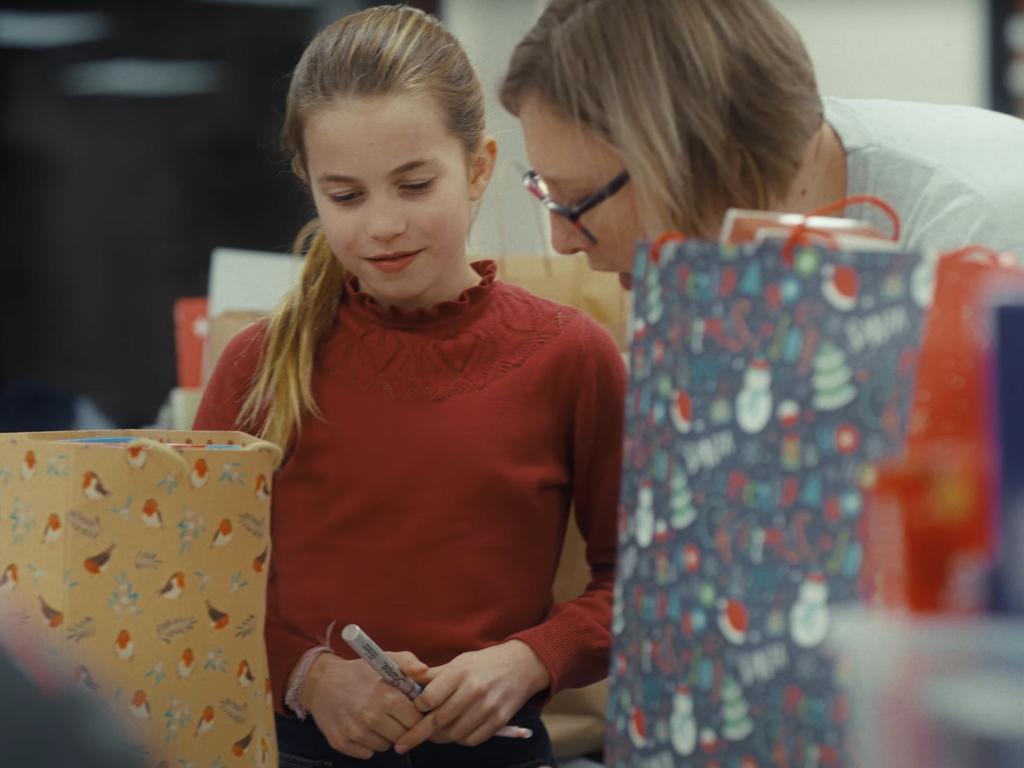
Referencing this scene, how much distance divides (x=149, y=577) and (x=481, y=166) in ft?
2.12

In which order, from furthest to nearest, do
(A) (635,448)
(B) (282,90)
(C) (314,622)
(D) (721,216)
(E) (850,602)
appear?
(B) (282,90), (C) (314,622), (D) (721,216), (A) (635,448), (E) (850,602)

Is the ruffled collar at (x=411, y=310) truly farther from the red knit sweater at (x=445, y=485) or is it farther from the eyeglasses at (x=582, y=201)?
the eyeglasses at (x=582, y=201)

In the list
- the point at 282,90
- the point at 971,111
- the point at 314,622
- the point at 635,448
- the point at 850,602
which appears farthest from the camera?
the point at 282,90

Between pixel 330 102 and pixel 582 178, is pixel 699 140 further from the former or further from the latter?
pixel 330 102

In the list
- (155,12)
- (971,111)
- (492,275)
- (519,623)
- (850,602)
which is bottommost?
(519,623)

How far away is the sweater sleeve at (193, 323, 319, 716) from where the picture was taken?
139 cm

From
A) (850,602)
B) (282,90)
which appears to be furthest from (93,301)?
(850,602)

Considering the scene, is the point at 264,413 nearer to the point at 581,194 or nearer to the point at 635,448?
the point at 581,194

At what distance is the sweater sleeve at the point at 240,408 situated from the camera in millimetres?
1388

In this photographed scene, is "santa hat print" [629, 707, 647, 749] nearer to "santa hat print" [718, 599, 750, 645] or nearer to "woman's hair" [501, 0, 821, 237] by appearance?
"santa hat print" [718, 599, 750, 645]

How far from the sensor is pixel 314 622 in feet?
4.62

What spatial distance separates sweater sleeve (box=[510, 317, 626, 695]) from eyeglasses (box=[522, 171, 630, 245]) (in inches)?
8.1

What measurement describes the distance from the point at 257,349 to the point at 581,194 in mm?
426

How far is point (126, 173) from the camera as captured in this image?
5.36 meters
